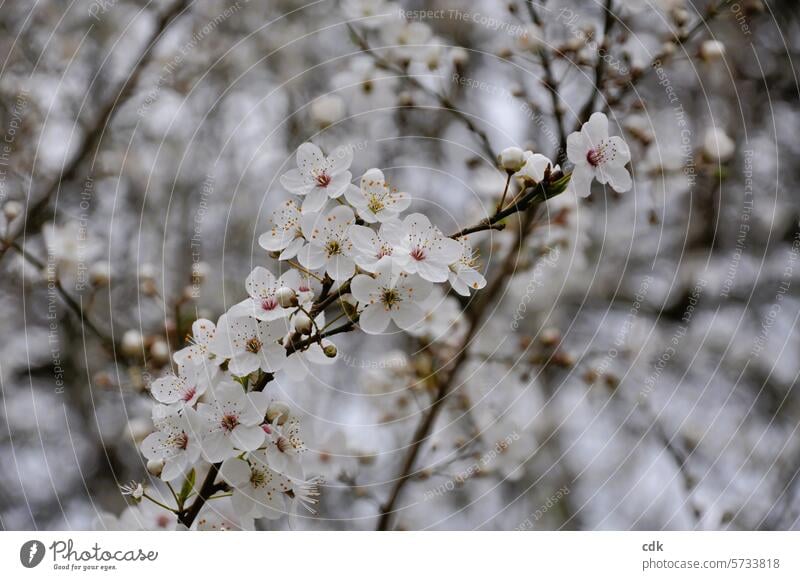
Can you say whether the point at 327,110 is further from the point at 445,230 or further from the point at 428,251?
the point at 428,251

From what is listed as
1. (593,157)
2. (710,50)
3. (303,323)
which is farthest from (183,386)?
(710,50)

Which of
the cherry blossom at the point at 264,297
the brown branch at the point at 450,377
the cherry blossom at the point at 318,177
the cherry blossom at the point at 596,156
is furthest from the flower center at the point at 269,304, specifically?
the brown branch at the point at 450,377

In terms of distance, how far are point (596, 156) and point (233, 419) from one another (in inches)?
19.3

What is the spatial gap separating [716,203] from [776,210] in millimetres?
183

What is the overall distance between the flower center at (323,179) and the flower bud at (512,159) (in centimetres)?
19

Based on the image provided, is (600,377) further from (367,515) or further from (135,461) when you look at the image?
(135,461)

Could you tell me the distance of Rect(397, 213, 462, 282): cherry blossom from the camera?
76 centimetres

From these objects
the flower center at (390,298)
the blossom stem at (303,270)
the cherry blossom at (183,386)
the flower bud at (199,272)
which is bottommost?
the flower bud at (199,272)

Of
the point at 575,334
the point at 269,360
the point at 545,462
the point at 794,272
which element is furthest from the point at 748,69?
the point at 269,360

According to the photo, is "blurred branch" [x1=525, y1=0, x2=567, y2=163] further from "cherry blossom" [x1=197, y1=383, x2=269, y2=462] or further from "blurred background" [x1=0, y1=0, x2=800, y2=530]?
"cherry blossom" [x1=197, y1=383, x2=269, y2=462]

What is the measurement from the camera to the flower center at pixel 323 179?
824 millimetres

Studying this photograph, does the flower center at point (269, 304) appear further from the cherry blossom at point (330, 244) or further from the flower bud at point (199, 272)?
the flower bud at point (199, 272)

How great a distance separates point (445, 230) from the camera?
1.51m
